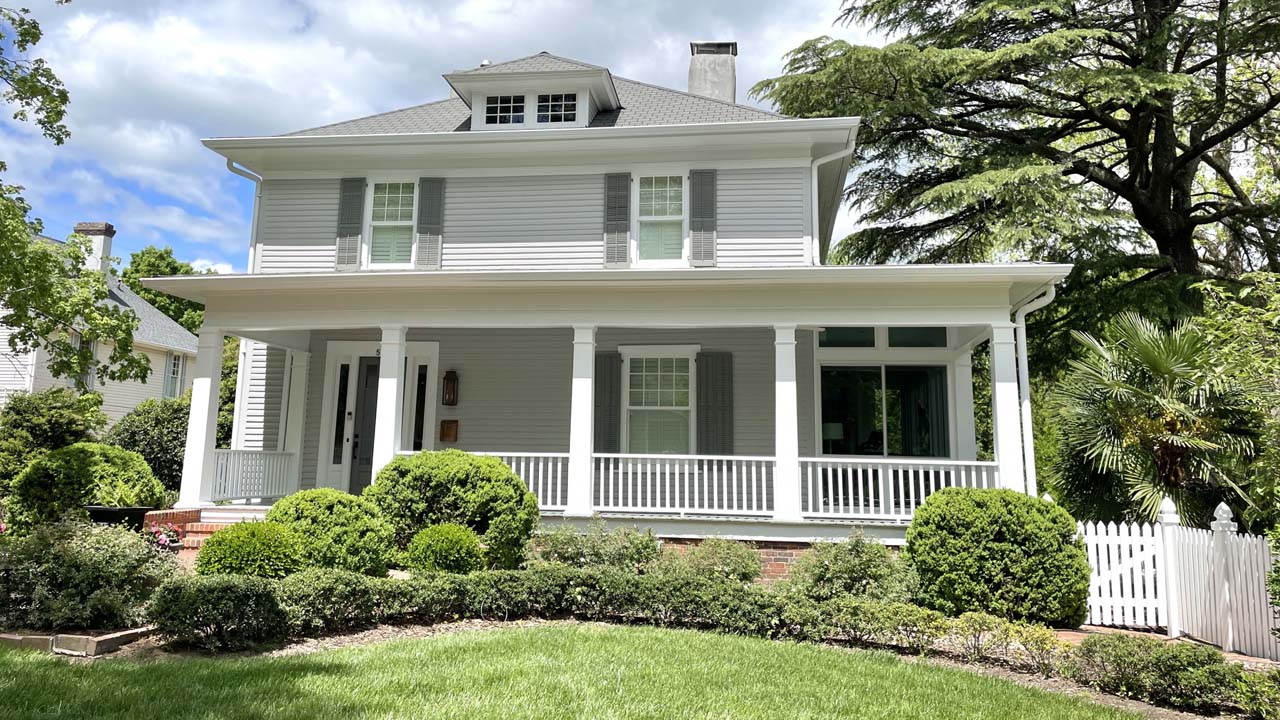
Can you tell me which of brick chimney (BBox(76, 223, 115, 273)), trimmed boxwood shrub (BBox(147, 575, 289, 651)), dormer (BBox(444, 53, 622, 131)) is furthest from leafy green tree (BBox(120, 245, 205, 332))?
trimmed boxwood shrub (BBox(147, 575, 289, 651))

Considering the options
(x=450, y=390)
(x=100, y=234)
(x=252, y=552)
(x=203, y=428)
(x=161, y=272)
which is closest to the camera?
(x=252, y=552)

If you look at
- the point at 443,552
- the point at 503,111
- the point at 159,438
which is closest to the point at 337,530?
the point at 443,552

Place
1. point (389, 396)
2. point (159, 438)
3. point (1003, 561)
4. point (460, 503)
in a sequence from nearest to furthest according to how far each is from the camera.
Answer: point (1003, 561) → point (460, 503) → point (389, 396) → point (159, 438)

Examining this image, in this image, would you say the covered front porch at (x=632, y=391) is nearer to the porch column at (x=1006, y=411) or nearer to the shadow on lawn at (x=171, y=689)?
the porch column at (x=1006, y=411)

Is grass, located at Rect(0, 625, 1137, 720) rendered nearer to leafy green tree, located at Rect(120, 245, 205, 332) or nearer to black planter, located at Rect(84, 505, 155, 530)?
black planter, located at Rect(84, 505, 155, 530)

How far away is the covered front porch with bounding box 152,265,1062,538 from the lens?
937 cm

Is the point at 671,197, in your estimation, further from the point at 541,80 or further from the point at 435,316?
the point at 435,316

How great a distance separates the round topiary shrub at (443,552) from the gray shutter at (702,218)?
5.78m

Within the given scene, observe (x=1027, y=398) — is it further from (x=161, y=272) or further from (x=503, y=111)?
(x=161, y=272)

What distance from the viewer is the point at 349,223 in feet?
39.8

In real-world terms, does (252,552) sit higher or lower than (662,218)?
lower

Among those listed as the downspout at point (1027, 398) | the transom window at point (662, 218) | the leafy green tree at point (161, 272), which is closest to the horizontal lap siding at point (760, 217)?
the transom window at point (662, 218)

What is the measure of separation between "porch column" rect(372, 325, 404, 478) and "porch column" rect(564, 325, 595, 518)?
2303 millimetres

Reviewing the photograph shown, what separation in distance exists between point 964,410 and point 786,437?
13.2ft
